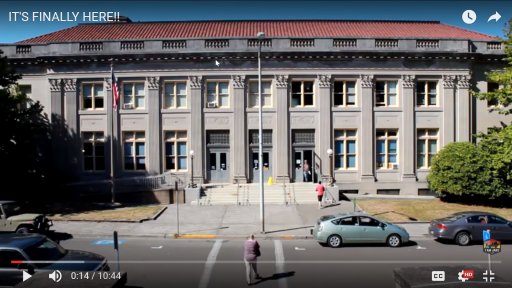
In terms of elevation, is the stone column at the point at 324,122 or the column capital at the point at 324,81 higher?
the column capital at the point at 324,81

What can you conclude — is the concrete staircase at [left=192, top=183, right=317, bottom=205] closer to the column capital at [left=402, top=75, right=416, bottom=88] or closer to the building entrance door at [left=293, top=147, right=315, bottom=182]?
the building entrance door at [left=293, top=147, right=315, bottom=182]

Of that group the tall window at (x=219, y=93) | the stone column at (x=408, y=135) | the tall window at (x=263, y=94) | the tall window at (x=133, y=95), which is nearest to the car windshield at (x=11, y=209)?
the tall window at (x=133, y=95)

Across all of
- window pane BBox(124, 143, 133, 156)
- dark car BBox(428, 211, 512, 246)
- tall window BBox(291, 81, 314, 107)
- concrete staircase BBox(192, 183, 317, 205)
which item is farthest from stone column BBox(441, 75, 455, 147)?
window pane BBox(124, 143, 133, 156)

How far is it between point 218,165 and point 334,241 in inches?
657

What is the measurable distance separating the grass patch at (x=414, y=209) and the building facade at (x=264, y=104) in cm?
466

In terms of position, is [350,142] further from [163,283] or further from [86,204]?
[163,283]

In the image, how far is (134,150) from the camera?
33.5 meters

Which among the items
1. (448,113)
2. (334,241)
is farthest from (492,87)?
(334,241)

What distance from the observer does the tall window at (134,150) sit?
3356 centimetres

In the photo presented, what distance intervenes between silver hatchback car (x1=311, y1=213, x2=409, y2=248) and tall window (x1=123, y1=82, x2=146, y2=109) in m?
19.7

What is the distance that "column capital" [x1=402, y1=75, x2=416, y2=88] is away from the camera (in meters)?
33.3

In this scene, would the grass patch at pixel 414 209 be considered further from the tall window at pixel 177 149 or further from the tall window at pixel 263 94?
the tall window at pixel 177 149

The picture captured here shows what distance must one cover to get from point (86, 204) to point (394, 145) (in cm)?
2148

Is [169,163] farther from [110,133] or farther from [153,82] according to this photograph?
[153,82]
